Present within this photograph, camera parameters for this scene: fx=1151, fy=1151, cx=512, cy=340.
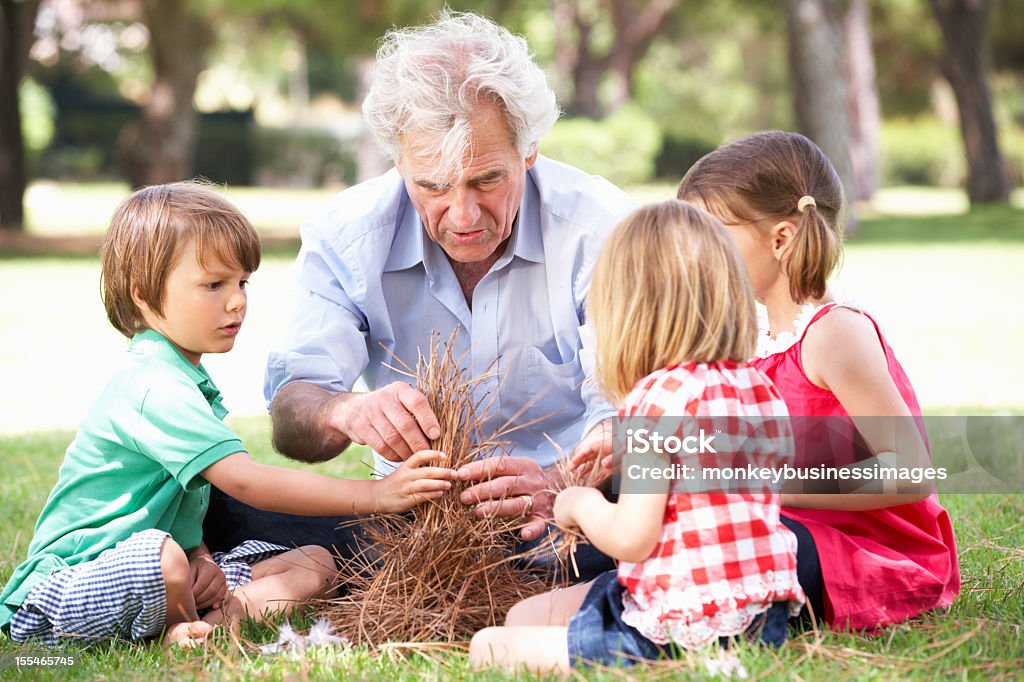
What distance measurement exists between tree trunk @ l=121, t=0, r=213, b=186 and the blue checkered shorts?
54.4 feet

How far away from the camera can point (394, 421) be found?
296 centimetres

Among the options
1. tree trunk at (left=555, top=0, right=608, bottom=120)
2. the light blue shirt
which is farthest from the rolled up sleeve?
tree trunk at (left=555, top=0, right=608, bottom=120)

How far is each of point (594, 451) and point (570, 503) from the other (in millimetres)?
339

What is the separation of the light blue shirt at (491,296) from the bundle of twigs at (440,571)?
0.57m

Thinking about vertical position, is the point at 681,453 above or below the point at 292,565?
above

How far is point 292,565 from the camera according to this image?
328 cm

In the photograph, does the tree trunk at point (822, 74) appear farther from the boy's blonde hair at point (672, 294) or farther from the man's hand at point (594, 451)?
the boy's blonde hair at point (672, 294)

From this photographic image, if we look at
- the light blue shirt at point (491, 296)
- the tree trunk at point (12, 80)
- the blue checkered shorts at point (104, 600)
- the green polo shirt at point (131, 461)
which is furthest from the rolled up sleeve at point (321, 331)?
the tree trunk at point (12, 80)

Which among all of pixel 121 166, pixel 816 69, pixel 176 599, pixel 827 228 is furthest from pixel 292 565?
pixel 121 166

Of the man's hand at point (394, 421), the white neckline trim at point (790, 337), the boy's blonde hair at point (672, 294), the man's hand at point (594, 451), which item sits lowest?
the man's hand at point (594, 451)

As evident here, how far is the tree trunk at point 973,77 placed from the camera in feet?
74.0

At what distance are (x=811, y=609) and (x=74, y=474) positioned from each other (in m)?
1.94

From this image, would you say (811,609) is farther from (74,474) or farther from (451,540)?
(74,474)

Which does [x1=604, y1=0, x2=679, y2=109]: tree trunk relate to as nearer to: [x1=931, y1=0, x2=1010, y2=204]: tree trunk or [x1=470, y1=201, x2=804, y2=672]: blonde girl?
[x1=931, y1=0, x2=1010, y2=204]: tree trunk
